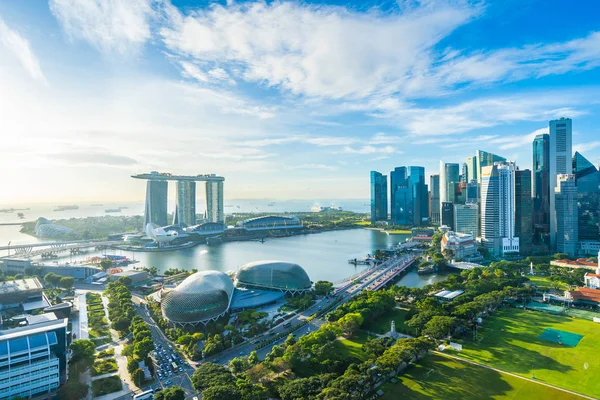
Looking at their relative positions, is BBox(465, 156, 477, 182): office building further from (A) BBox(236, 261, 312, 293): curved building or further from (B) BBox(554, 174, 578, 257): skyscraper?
(A) BBox(236, 261, 312, 293): curved building

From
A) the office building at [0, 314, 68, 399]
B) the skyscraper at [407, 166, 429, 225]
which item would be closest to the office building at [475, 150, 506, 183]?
the skyscraper at [407, 166, 429, 225]

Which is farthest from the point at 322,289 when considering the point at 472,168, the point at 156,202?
the point at 472,168

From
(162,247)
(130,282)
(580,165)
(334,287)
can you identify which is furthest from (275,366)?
(580,165)

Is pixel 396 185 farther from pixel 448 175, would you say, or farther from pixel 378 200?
pixel 448 175

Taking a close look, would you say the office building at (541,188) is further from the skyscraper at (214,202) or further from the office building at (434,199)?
the skyscraper at (214,202)

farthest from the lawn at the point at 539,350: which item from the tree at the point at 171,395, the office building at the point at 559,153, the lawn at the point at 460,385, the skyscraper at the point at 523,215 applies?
the office building at the point at 559,153

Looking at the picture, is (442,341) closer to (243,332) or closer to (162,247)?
(243,332)
